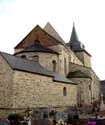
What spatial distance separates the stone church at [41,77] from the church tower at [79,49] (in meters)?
4.65

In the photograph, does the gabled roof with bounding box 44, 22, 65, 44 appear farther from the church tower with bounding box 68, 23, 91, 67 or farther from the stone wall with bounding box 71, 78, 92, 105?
the stone wall with bounding box 71, 78, 92, 105

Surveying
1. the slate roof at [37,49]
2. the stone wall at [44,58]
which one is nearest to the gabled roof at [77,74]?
the stone wall at [44,58]

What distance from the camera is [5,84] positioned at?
111 feet

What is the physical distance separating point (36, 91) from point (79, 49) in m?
36.3

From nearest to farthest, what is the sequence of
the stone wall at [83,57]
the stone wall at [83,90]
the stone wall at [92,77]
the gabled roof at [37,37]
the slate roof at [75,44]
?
1. the stone wall at [83,90]
2. the gabled roof at [37,37]
3. the stone wall at [92,77]
4. the stone wall at [83,57]
5. the slate roof at [75,44]

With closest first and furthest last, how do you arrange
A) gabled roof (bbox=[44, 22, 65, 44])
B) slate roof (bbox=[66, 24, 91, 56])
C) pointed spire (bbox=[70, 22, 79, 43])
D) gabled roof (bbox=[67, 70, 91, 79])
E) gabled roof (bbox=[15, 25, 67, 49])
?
gabled roof (bbox=[67, 70, 91, 79]) < gabled roof (bbox=[15, 25, 67, 49]) < gabled roof (bbox=[44, 22, 65, 44]) < slate roof (bbox=[66, 24, 91, 56]) < pointed spire (bbox=[70, 22, 79, 43])

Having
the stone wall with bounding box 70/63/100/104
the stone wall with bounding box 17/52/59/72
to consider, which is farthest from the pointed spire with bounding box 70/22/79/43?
the stone wall with bounding box 17/52/59/72

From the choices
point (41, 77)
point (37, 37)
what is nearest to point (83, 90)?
point (37, 37)

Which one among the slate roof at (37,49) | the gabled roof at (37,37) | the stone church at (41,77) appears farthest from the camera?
the gabled roof at (37,37)

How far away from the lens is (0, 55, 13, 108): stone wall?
109 ft

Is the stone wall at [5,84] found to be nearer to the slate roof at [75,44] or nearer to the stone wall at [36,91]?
the stone wall at [36,91]

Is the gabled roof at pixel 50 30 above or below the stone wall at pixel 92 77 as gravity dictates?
above

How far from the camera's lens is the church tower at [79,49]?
232ft

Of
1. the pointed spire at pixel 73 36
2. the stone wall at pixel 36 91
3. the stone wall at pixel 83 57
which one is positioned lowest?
the stone wall at pixel 36 91
